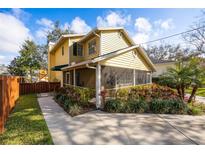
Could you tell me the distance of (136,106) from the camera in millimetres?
8180

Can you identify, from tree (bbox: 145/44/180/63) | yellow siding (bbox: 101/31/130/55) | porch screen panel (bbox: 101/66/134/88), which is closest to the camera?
porch screen panel (bbox: 101/66/134/88)

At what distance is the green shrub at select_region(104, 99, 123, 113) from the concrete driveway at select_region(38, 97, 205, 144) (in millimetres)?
843

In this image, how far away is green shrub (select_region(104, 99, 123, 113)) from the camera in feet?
26.5

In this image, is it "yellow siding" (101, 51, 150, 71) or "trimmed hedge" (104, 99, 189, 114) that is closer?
"trimmed hedge" (104, 99, 189, 114)

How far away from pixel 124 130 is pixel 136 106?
290cm

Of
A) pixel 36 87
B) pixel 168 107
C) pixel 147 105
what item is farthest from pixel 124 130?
pixel 36 87

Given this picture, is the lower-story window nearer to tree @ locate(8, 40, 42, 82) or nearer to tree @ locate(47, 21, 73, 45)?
tree @ locate(8, 40, 42, 82)

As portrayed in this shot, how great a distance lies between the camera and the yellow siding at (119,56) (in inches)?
443

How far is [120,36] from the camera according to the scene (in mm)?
14336

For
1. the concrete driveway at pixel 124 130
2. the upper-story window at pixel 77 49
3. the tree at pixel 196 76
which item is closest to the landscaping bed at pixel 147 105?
the concrete driveway at pixel 124 130

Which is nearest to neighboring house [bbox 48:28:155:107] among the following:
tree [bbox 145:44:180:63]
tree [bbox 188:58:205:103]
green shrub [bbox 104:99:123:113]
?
green shrub [bbox 104:99:123:113]
